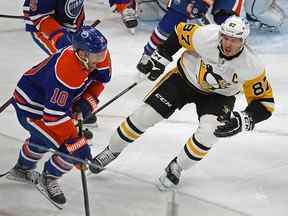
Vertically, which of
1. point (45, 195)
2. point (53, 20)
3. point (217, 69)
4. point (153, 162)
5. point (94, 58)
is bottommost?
point (153, 162)

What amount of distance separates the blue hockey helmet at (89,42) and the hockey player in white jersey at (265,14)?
96.4 inches

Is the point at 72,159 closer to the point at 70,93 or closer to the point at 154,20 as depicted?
the point at 70,93

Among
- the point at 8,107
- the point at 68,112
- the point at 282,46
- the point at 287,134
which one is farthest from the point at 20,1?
the point at 68,112

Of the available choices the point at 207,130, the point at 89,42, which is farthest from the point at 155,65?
the point at 89,42

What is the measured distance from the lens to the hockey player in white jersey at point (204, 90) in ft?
7.11

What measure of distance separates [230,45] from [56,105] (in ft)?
1.93

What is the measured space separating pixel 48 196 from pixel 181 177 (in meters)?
0.59

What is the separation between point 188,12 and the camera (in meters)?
3.06

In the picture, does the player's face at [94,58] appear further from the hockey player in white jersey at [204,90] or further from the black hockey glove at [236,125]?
the black hockey glove at [236,125]

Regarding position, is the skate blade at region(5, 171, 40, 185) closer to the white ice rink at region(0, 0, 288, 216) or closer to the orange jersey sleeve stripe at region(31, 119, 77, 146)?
A: the white ice rink at region(0, 0, 288, 216)

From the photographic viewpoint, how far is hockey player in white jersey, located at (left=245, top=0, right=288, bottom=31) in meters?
4.27

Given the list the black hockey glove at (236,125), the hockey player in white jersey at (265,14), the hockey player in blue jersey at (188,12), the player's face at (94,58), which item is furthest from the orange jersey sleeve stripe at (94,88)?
the hockey player in white jersey at (265,14)

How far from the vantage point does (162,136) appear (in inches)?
108

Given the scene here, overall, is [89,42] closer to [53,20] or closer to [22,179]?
[22,179]
